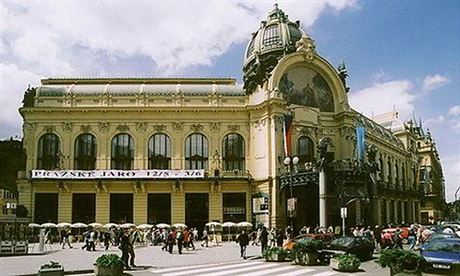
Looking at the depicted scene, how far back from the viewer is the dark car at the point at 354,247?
26.8 meters

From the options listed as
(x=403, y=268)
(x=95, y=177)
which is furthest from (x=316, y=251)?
(x=95, y=177)

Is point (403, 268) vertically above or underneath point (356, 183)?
underneath

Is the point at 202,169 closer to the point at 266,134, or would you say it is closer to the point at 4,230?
the point at 266,134

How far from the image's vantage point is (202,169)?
55.9 metres

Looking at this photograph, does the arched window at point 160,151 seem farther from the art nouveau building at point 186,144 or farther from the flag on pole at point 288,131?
the flag on pole at point 288,131

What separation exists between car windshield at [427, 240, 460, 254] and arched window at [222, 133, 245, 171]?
35.4m

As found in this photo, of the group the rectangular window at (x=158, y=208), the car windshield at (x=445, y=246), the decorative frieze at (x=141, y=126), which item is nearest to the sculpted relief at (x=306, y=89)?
the decorative frieze at (x=141, y=126)

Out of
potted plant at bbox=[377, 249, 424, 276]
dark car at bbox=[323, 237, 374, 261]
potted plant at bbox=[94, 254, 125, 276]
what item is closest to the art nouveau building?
Result: dark car at bbox=[323, 237, 374, 261]

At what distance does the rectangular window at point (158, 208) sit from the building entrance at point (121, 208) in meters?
1.99

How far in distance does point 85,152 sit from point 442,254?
141ft

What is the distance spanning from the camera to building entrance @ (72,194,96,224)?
5500 cm

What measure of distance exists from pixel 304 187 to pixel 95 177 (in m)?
21.5

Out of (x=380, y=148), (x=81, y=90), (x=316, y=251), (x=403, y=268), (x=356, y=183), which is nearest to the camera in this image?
(x=403, y=268)

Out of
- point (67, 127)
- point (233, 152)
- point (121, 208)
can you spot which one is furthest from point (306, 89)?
point (67, 127)
